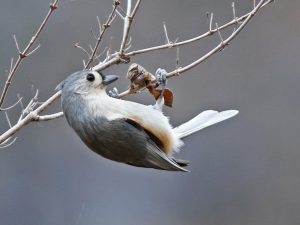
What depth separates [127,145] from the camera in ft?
6.47

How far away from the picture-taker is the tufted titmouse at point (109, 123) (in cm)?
196

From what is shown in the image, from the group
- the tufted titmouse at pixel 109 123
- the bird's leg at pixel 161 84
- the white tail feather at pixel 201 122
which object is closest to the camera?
the tufted titmouse at pixel 109 123

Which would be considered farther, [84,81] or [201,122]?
[201,122]

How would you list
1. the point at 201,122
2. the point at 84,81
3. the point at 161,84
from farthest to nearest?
the point at 201,122 < the point at 161,84 < the point at 84,81

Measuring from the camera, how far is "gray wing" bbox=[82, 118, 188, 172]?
Result: 1.96 m

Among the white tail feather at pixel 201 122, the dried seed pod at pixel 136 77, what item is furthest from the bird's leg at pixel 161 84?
the white tail feather at pixel 201 122

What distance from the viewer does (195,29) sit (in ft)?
10.8

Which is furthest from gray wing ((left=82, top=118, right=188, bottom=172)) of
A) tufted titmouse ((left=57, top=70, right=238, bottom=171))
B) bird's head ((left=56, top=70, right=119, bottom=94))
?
bird's head ((left=56, top=70, right=119, bottom=94))

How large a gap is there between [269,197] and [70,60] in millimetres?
1224

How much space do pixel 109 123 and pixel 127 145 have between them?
0.08 metres

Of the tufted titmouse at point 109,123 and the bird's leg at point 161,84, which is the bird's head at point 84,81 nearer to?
the tufted titmouse at point 109,123

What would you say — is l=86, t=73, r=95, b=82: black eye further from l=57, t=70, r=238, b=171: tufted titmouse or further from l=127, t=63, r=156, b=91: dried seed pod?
l=127, t=63, r=156, b=91: dried seed pod

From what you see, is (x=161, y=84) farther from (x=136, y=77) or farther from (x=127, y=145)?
(x=127, y=145)

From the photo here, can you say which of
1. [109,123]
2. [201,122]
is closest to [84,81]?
[109,123]
